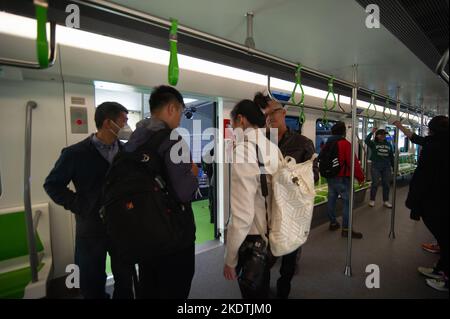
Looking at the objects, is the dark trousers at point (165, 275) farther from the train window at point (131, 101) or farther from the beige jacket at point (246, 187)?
the train window at point (131, 101)

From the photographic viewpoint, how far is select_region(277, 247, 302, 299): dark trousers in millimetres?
1775

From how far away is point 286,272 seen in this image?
1.81m

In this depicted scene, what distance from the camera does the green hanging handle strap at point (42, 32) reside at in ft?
2.54

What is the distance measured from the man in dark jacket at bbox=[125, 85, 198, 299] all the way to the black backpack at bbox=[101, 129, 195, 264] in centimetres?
4

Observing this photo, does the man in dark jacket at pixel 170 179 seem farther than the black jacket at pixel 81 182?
No

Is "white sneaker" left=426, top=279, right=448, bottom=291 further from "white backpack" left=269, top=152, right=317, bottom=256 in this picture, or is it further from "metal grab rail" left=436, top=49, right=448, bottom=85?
"metal grab rail" left=436, top=49, right=448, bottom=85

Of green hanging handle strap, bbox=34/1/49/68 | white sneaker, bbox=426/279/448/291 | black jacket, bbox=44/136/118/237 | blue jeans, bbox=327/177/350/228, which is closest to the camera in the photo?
green hanging handle strap, bbox=34/1/49/68

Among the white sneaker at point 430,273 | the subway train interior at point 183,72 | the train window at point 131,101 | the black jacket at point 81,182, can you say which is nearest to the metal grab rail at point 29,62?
the subway train interior at point 183,72

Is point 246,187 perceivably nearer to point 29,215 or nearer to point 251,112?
point 251,112

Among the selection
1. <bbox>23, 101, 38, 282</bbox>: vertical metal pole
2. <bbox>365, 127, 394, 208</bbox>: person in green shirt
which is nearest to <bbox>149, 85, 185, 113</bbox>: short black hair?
<bbox>23, 101, 38, 282</bbox>: vertical metal pole

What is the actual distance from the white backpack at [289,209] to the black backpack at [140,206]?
56 cm

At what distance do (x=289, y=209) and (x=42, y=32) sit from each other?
4.56 feet

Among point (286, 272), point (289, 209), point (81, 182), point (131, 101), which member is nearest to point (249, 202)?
point (289, 209)

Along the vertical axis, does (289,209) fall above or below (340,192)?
above
